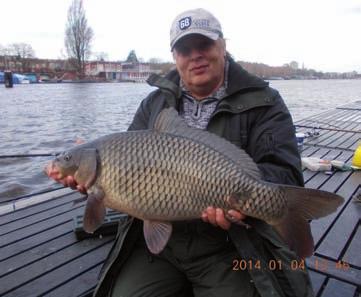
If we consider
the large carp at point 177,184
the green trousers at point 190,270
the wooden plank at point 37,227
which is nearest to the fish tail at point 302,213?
the large carp at point 177,184

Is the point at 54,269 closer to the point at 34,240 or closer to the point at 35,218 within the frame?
the point at 34,240

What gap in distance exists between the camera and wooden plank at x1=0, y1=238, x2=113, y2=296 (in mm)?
2363

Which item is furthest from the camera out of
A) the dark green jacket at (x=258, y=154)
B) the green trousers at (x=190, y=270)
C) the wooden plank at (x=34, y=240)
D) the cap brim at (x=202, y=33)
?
the wooden plank at (x=34, y=240)

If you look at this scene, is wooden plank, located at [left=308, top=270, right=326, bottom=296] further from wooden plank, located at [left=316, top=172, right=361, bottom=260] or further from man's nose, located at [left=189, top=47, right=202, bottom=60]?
man's nose, located at [left=189, top=47, right=202, bottom=60]

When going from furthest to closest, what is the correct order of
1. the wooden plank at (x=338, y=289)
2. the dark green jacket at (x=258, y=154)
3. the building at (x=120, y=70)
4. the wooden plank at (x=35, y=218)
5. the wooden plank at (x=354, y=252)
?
the building at (x=120, y=70), the wooden plank at (x=35, y=218), the wooden plank at (x=354, y=252), the wooden plank at (x=338, y=289), the dark green jacket at (x=258, y=154)

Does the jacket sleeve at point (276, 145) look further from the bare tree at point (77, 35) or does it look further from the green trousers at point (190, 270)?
the bare tree at point (77, 35)

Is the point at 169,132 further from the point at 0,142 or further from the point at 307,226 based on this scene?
the point at 0,142

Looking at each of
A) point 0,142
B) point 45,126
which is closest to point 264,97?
point 0,142

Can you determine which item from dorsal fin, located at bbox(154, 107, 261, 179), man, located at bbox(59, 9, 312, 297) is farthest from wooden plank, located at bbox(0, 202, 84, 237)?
dorsal fin, located at bbox(154, 107, 261, 179)

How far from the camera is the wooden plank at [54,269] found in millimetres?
2363

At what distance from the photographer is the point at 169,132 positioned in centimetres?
189

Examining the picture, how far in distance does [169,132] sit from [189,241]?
0.59 m

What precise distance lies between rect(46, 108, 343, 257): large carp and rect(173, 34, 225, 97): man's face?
0.37 m

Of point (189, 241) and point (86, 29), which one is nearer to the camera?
point (189, 241)
